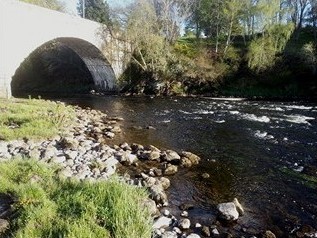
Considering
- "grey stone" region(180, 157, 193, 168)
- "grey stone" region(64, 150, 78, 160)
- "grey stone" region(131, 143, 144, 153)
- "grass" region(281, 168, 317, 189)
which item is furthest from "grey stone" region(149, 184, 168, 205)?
"grass" region(281, 168, 317, 189)

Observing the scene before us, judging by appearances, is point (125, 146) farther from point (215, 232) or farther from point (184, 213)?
point (215, 232)

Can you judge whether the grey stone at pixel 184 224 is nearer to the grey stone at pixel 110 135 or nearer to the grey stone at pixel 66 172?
the grey stone at pixel 66 172

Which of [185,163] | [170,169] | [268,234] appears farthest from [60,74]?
[268,234]

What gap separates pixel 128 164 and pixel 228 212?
150 inches

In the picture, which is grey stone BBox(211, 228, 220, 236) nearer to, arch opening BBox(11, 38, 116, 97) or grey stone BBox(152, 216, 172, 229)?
grey stone BBox(152, 216, 172, 229)

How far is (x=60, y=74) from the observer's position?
130 feet

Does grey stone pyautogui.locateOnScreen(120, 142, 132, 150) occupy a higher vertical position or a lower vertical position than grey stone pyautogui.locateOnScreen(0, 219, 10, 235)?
lower

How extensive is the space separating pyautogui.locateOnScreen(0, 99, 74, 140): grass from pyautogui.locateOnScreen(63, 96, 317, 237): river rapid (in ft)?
7.83

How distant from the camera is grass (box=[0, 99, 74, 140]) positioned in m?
11.4

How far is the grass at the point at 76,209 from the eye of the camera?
15.6 ft

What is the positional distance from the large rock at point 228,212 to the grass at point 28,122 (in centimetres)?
704

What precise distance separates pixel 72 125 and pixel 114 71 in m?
20.4

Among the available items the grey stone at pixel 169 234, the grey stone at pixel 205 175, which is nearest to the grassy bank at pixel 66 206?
the grey stone at pixel 169 234

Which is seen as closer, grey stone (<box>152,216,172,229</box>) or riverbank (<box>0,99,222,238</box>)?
riverbank (<box>0,99,222,238</box>)
